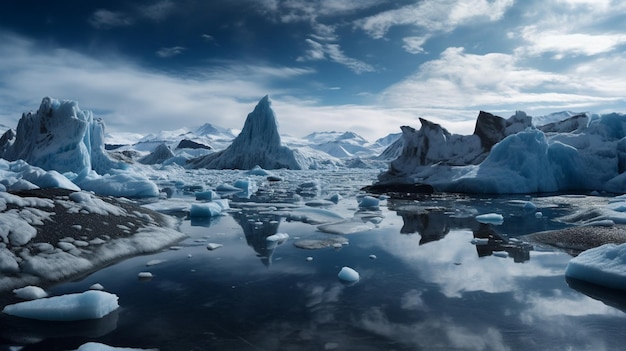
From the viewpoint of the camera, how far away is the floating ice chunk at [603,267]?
16.3ft

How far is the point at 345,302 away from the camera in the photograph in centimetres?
452

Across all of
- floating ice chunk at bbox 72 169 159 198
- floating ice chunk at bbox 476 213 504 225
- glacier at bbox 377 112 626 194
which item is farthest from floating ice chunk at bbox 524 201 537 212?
floating ice chunk at bbox 72 169 159 198

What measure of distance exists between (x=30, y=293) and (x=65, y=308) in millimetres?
827

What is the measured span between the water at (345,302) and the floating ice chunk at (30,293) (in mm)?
186

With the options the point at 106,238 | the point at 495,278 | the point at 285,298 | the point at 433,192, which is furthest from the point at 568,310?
the point at 433,192

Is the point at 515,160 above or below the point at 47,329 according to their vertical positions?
above

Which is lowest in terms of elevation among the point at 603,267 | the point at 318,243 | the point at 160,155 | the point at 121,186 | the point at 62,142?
the point at 318,243

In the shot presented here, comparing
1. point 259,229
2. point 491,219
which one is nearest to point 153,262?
point 259,229

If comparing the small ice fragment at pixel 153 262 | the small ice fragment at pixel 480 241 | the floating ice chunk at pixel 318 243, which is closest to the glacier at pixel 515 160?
the small ice fragment at pixel 480 241

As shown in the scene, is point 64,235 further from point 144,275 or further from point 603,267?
point 603,267

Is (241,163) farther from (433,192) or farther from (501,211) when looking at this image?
(501,211)

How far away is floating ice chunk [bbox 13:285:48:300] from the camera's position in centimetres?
434

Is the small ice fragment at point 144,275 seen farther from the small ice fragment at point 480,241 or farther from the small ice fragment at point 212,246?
the small ice fragment at point 480,241

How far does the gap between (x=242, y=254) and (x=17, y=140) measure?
38956mm
